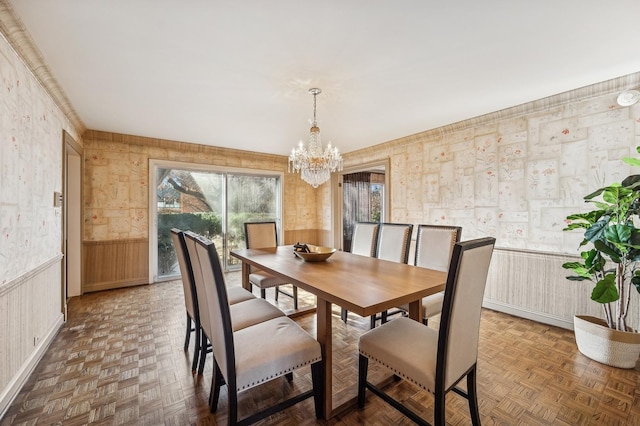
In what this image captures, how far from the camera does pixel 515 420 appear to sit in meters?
1.54

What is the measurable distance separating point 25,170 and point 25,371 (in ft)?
4.76

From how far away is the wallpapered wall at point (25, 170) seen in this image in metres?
1.67

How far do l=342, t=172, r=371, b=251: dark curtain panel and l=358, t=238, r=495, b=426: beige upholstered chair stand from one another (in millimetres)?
4823

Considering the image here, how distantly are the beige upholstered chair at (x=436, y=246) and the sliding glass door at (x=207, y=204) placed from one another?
3.55 metres

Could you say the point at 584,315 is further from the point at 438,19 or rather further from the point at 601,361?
the point at 438,19

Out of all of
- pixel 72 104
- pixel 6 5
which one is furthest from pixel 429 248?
pixel 72 104

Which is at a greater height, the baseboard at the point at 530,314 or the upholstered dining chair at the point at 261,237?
the upholstered dining chair at the point at 261,237

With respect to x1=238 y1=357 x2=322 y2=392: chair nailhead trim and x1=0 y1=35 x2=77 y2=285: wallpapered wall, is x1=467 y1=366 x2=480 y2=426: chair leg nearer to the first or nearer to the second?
x1=238 y1=357 x2=322 y2=392: chair nailhead trim

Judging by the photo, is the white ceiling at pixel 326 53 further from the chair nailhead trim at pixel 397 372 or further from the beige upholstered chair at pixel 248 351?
the chair nailhead trim at pixel 397 372

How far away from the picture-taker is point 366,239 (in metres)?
3.17

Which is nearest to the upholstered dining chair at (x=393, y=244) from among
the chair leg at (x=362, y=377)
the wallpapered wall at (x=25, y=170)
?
the chair leg at (x=362, y=377)

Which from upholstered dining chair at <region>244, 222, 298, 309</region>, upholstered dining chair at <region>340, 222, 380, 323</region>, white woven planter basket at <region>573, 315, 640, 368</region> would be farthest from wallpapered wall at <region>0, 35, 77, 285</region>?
white woven planter basket at <region>573, 315, 640, 368</region>

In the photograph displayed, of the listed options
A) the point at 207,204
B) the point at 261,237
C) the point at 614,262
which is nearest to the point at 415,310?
the point at 614,262

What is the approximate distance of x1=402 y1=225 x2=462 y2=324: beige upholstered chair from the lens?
242 centimetres
